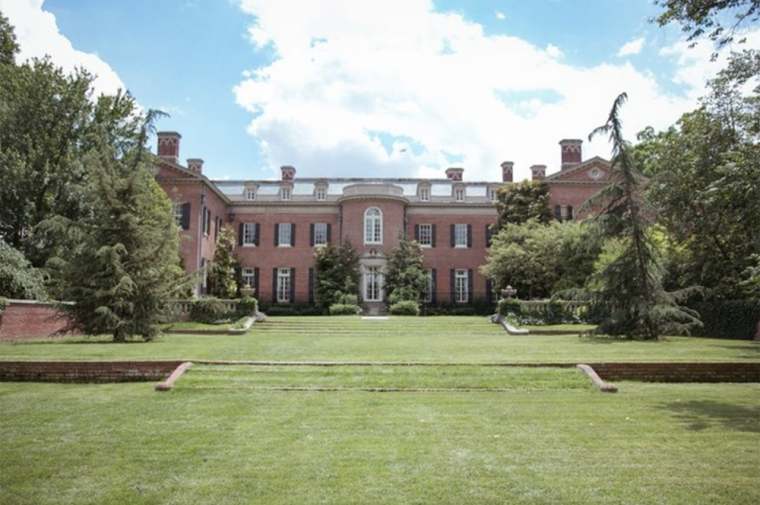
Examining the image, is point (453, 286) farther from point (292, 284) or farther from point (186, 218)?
point (186, 218)

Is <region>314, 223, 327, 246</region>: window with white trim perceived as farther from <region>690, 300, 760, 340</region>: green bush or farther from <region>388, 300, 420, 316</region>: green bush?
<region>690, 300, 760, 340</region>: green bush

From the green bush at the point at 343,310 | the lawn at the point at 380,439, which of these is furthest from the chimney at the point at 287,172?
the lawn at the point at 380,439

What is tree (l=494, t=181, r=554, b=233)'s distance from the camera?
3516 cm

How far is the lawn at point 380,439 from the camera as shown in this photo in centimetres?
532

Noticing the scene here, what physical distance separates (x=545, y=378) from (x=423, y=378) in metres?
2.09

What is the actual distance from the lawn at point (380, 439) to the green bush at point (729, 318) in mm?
10936

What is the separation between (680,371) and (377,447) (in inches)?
283

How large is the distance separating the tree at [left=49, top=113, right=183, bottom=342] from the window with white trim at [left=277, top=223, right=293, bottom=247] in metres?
20.7

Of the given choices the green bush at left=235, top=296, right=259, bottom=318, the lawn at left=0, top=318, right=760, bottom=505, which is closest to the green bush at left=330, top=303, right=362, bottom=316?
the green bush at left=235, top=296, right=259, bottom=318

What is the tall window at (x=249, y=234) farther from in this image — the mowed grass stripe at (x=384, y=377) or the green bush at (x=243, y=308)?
the mowed grass stripe at (x=384, y=377)

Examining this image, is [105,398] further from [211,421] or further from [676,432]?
[676,432]

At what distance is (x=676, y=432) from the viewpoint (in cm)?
729

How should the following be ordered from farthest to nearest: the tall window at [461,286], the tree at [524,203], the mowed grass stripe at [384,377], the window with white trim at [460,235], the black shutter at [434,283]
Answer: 1. the window with white trim at [460,235]
2. the tall window at [461,286]
3. the black shutter at [434,283]
4. the tree at [524,203]
5. the mowed grass stripe at [384,377]

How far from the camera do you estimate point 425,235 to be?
39.2m
